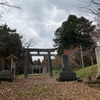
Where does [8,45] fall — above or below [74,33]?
below

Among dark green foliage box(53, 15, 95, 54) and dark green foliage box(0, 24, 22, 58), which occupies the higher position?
dark green foliage box(53, 15, 95, 54)

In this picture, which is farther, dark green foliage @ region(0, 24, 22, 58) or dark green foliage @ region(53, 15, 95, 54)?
dark green foliage @ region(53, 15, 95, 54)

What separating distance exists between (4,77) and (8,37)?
1303 centimetres

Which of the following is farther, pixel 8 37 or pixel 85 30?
pixel 85 30

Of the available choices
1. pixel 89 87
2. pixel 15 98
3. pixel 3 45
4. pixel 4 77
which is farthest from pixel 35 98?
pixel 3 45

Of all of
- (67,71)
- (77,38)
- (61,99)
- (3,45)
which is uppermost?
(77,38)

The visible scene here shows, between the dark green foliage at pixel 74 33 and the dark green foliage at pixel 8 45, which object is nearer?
the dark green foliage at pixel 8 45

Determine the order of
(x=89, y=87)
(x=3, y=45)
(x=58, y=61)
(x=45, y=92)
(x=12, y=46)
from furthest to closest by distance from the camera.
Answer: (x=58, y=61)
(x=12, y=46)
(x=3, y=45)
(x=89, y=87)
(x=45, y=92)

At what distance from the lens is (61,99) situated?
7.07 meters

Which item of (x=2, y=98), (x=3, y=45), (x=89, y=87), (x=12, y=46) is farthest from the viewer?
(x=12, y=46)

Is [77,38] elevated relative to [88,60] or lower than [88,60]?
elevated

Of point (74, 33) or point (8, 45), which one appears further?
point (74, 33)

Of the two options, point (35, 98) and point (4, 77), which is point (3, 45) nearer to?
point (4, 77)

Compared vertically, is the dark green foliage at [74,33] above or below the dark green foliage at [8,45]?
above
